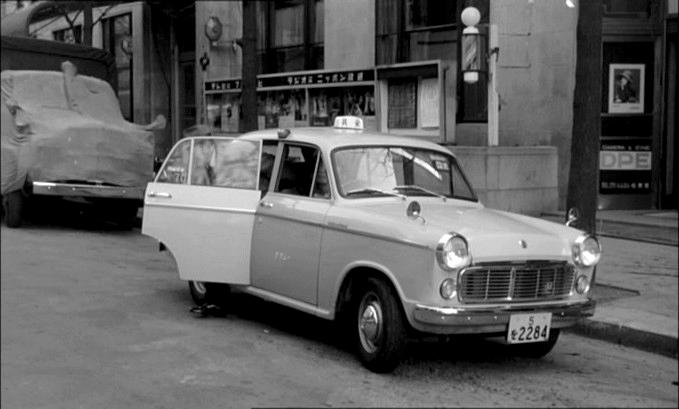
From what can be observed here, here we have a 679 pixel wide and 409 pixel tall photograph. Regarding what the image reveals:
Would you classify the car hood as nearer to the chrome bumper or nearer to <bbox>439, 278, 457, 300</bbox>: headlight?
<bbox>439, 278, 457, 300</bbox>: headlight

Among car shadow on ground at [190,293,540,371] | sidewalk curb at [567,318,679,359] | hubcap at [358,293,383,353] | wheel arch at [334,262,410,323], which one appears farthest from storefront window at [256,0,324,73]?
hubcap at [358,293,383,353]

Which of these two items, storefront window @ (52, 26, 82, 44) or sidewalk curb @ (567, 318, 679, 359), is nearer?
storefront window @ (52, 26, 82, 44)

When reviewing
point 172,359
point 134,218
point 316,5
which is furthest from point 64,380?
point 134,218

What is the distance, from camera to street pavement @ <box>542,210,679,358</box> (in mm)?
2525

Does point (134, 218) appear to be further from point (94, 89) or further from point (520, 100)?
point (520, 100)

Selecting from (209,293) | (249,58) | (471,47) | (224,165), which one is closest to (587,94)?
(471,47)

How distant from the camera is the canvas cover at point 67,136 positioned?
5141 millimetres

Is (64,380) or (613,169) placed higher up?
(613,169)

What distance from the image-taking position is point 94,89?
688 centimetres

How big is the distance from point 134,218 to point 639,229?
4744 millimetres

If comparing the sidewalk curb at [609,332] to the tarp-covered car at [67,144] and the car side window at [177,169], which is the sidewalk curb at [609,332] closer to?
the tarp-covered car at [67,144]

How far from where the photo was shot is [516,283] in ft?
14.2

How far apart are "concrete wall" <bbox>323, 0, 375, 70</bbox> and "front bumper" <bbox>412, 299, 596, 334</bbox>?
6.62ft

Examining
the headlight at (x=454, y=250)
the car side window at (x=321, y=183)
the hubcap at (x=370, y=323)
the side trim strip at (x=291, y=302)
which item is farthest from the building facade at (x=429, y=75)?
the side trim strip at (x=291, y=302)
